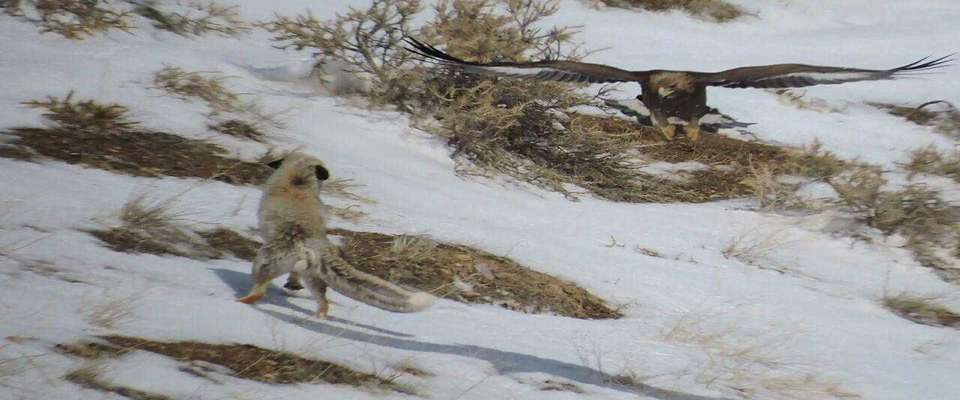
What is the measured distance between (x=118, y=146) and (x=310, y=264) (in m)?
2.36

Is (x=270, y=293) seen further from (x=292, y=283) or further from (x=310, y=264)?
(x=310, y=264)

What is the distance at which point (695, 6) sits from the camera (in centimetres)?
1470

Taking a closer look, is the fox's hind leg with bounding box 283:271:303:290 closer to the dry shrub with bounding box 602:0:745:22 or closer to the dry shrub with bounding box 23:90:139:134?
the dry shrub with bounding box 23:90:139:134

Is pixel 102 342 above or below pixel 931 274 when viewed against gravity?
above

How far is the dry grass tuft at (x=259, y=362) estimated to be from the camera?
4156mm

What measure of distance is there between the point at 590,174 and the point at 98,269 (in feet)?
16.5

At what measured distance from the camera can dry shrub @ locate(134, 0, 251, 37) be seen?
32.3 feet

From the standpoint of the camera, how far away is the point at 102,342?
4.05 m

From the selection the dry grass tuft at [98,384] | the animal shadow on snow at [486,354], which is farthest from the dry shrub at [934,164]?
the dry grass tuft at [98,384]

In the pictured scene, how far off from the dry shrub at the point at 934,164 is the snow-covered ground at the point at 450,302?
0.22 meters

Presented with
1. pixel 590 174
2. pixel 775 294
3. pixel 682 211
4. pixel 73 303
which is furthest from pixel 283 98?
pixel 73 303

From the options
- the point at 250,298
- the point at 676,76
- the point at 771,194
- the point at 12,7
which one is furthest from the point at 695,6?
the point at 250,298

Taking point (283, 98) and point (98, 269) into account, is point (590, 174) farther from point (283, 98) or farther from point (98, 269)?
point (98, 269)

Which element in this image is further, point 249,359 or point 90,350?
point 249,359
